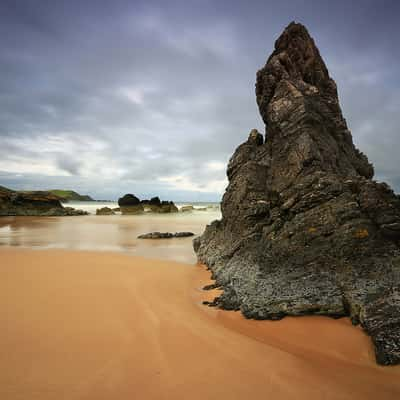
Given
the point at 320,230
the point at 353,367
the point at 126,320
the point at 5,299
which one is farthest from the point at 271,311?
the point at 5,299

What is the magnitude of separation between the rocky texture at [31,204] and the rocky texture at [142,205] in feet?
26.9

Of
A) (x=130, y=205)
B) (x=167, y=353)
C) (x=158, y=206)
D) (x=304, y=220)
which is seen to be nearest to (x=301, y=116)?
(x=304, y=220)

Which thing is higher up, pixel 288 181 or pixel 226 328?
pixel 288 181

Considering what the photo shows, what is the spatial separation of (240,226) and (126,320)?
11.4 ft

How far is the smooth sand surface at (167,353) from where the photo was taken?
8.08ft

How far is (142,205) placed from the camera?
4672 cm

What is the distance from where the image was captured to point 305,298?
3.93 metres

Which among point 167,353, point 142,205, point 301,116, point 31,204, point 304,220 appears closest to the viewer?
point 167,353

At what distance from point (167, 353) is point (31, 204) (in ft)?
134

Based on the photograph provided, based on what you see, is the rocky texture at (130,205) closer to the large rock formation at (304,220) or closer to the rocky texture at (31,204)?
the rocky texture at (31,204)

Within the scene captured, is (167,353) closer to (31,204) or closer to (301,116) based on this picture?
(301,116)

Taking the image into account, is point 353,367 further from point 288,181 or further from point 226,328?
point 288,181

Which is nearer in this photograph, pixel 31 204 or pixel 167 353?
pixel 167 353

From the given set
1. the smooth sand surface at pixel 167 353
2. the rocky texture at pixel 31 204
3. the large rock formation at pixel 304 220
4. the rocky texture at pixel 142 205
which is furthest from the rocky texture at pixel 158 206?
the smooth sand surface at pixel 167 353
